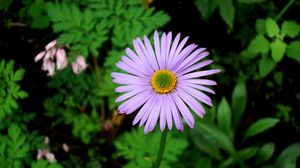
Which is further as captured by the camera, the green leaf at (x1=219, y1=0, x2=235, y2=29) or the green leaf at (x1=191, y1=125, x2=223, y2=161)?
the green leaf at (x1=191, y1=125, x2=223, y2=161)

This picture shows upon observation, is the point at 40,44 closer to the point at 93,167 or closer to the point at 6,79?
the point at 6,79

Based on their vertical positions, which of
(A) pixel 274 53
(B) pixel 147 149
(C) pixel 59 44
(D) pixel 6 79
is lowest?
(B) pixel 147 149

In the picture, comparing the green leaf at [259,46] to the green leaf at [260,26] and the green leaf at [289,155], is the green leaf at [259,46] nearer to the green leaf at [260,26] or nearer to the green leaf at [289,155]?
the green leaf at [260,26]

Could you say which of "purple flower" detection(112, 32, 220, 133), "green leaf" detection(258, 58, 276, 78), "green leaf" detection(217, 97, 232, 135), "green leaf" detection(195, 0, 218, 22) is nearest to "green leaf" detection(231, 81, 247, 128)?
"green leaf" detection(217, 97, 232, 135)

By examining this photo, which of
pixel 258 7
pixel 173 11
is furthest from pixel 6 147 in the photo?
pixel 258 7

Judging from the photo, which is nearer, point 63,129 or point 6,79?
point 6,79

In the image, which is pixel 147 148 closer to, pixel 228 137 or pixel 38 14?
pixel 228 137

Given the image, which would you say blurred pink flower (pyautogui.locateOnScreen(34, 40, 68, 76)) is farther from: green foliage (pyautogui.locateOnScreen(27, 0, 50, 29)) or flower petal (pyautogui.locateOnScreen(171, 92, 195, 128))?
flower petal (pyautogui.locateOnScreen(171, 92, 195, 128))
